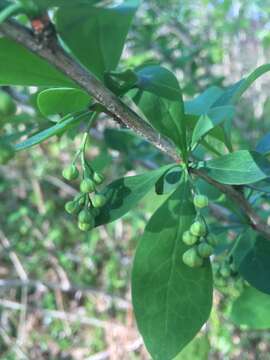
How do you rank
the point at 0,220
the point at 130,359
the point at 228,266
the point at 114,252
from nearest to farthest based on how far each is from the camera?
the point at 228,266
the point at 130,359
the point at 114,252
the point at 0,220

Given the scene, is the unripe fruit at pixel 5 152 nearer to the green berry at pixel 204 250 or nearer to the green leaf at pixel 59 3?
the green leaf at pixel 59 3

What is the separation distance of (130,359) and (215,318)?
2.25 feet

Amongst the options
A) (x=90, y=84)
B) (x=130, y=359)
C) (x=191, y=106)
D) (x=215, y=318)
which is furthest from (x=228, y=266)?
(x=130, y=359)

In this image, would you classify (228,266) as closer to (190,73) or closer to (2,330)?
(190,73)

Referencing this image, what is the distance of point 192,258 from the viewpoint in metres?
0.91

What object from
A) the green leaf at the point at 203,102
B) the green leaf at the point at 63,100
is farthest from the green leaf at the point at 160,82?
the green leaf at the point at 203,102

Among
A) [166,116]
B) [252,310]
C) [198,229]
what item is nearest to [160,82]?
[166,116]

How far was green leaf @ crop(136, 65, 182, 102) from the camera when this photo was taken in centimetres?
92

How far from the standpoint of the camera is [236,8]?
3551 millimetres

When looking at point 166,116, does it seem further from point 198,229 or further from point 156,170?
point 198,229

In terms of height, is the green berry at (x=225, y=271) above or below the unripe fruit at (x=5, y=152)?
below

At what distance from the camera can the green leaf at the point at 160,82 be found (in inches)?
36.2

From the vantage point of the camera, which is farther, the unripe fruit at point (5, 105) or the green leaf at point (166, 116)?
the green leaf at point (166, 116)

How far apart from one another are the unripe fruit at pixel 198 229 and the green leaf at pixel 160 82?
24 centimetres
